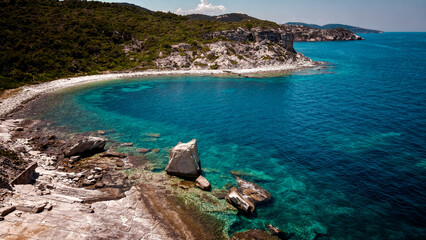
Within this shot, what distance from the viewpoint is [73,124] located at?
39781mm

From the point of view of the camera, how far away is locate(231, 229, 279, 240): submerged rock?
16498 millimetres

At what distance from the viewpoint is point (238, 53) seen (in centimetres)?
10762

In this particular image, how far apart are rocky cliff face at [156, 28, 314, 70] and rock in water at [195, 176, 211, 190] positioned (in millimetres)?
83074

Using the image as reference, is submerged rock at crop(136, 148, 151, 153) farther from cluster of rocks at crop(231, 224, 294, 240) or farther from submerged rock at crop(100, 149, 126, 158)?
cluster of rocks at crop(231, 224, 294, 240)

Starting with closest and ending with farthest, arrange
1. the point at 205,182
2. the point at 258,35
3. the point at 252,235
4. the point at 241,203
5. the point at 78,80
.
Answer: the point at 252,235 → the point at 241,203 → the point at 205,182 → the point at 78,80 → the point at 258,35

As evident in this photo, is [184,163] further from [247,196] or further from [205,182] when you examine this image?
[247,196]

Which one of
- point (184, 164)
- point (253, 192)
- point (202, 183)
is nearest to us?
point (253, 192)

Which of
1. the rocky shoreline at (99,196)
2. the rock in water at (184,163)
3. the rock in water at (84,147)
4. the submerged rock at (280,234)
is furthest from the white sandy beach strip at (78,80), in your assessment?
the submerged rock at (280,234)

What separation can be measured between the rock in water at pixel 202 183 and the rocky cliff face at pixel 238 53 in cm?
8307

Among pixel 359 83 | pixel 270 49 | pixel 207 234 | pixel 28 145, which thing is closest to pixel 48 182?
pixel 28 145

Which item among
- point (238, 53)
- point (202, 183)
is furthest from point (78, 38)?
point (202, 183)

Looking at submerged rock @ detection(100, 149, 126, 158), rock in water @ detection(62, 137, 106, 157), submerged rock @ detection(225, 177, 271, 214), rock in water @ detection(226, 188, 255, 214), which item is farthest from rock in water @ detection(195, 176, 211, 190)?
rock in water @ detection(62, 137, 106, 157)

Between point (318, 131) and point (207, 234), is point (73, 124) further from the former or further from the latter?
point (318, 131)

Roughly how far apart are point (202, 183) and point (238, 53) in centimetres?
9461
